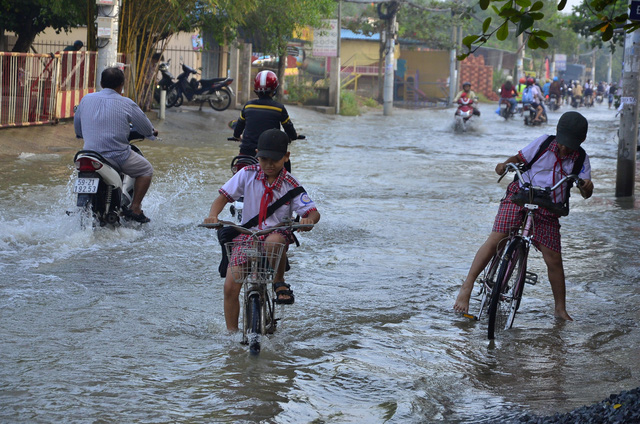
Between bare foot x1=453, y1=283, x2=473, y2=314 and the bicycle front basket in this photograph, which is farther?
bare foot x1=453, y1=283, x2=473, y2=314

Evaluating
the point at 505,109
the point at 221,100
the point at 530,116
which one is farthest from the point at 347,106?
the point at 221,100

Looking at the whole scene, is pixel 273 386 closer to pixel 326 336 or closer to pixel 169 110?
pixel 326 336

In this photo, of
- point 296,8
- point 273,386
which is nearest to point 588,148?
point 296,8

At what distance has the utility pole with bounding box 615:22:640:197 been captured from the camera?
38.7 feet

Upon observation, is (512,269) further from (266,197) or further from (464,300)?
(266,197)

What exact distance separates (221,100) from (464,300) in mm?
19862

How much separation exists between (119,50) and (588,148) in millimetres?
11656

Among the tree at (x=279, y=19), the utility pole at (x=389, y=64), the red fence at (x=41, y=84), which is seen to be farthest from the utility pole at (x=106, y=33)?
the utility pole at (x=389, y=64)

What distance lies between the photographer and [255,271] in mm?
4805

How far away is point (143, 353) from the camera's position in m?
5.11

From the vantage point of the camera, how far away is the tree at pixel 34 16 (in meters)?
18.9

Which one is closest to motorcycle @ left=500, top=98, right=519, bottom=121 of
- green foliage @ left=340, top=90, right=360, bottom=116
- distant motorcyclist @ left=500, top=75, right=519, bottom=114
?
distant motorcyclist @ left=500, top=75, right=519, bottom=114

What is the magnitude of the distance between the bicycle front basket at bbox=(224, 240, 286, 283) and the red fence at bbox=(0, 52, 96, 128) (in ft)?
38.4

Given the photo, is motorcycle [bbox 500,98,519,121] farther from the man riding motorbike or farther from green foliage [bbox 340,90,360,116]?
the man riding motorbike
